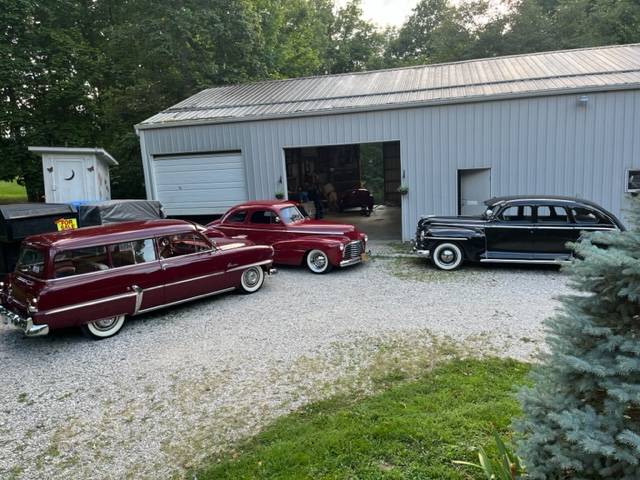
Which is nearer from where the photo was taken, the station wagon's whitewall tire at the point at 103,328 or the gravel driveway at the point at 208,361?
the gravel driveway at the point at 208,361

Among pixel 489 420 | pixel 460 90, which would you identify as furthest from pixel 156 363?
pixel 460 90

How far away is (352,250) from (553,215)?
410 cm

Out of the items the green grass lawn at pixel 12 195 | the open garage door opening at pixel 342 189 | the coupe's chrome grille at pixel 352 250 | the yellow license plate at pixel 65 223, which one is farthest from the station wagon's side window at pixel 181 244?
the green grass lawn at pixel 12 195

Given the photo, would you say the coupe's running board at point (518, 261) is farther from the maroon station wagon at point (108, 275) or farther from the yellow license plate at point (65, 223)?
the yellow license plate at point (65, 223)

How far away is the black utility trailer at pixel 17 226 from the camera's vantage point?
8414 mm

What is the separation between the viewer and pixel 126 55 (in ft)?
70.0

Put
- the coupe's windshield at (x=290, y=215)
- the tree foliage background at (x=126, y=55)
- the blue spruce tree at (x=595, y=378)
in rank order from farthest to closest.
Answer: the tree foliage background at (x=126, y=55)
the coupe's windshield at (x=290, y=215)
the blue spruce tree at (x=595, y=378)

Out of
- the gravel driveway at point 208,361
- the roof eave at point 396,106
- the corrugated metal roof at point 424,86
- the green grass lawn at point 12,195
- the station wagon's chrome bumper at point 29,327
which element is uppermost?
the corrugated metal roof at point 424,86

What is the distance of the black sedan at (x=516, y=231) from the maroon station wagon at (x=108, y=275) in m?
4.51

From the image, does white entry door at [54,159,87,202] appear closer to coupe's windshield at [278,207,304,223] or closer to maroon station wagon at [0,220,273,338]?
maroon station wagon at [0,220,273,338]

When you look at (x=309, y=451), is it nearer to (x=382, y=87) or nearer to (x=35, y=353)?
(x=35, y=353)

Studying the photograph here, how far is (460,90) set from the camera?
1204 centimetres

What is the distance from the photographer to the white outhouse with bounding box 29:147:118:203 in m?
12.0

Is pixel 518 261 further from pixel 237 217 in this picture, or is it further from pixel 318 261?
pixel 237 217
